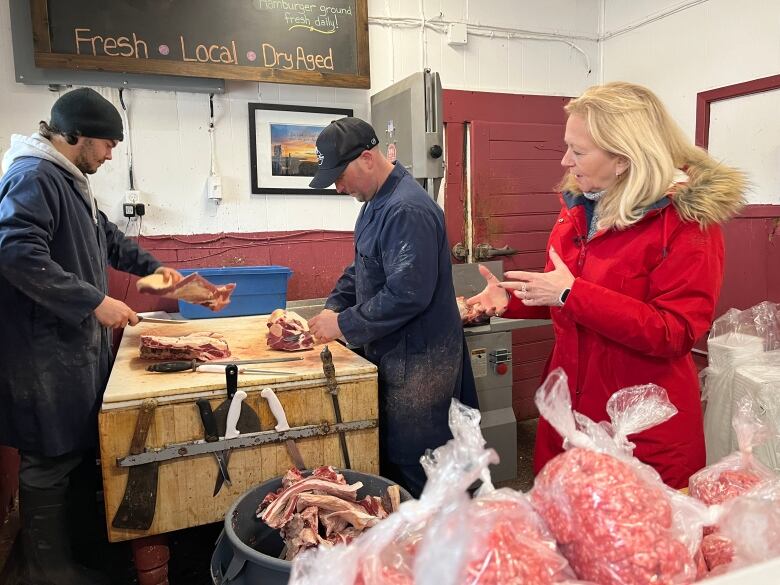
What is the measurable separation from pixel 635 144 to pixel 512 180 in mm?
3199

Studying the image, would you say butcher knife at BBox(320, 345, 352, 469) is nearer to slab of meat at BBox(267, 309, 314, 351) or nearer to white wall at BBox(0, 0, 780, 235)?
slab of meat at BBox(267, 309, 314, 351)

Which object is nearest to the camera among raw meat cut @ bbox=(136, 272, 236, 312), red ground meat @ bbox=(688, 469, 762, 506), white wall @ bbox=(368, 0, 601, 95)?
red ground meat @ bbox=(688, 469, 762, 506)

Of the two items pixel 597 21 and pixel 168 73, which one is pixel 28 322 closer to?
pixel 168 73

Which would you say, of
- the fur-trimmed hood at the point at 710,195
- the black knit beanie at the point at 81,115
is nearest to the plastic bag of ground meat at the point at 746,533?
the fur-trimmed hood at the point at 710,195

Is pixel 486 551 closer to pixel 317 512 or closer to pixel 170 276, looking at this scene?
pixel 317 512

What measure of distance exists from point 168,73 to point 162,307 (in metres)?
1.52

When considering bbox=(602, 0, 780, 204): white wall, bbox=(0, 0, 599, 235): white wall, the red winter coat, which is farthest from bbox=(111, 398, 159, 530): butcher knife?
bbox=(602, 0, 780, 204): white wall

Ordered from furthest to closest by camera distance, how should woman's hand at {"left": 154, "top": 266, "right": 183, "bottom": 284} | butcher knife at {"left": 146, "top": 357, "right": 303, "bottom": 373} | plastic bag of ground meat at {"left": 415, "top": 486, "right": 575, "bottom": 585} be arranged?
woman's hand at {"left": 154, "top": 266, "right": 183, "bottom": 284} → butcher knife at {"left": 146, "top": 357, "right": 303, "bottom": 373} → plastic bag of ground meat at {"left": 415, "top": 486, "right": 575, "bottom": 585}

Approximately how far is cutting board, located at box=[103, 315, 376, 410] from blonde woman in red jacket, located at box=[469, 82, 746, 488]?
0.86 m

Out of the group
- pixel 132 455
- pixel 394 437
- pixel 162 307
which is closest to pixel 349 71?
pixel 162 307

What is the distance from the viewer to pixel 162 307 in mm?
3969

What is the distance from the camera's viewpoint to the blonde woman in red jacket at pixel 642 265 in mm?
1673

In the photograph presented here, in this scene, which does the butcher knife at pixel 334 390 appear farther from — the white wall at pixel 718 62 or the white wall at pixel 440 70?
the white wall at pixel 718 62

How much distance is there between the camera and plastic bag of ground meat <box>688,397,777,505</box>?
1010 millimetres
